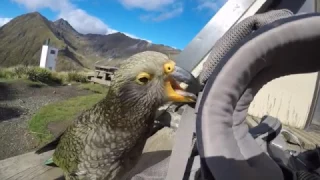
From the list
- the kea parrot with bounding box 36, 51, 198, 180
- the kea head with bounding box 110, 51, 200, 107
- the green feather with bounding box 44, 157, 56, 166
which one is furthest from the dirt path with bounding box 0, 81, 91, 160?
the kea head with bounding box 110, 51, 200, 107

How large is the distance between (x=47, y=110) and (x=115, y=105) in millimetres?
6178

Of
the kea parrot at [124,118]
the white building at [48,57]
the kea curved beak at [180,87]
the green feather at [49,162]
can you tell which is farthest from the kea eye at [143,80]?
the white building at [48,57]

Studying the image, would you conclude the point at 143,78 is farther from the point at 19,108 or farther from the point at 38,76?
the point at 38,76

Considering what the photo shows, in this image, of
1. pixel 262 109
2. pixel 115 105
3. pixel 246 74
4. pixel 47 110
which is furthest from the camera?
pixel 47 110

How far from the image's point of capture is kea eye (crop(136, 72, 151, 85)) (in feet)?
4.66

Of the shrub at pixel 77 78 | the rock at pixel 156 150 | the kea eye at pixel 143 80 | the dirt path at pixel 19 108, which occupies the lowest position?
the dirt path at pixel 19 108

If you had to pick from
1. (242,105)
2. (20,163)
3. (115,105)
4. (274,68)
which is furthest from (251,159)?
(20,163)

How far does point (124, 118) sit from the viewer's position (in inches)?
60.6

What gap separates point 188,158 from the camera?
124 centimetres

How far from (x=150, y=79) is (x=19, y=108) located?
7.16 m

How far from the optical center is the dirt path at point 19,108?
5.19m

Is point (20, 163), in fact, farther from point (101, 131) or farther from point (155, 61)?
point (155, 61)

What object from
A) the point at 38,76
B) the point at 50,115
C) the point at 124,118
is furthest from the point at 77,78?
the point at 124,118

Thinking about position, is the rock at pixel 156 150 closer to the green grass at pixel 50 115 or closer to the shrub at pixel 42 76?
the green grass at pixel 50 115
